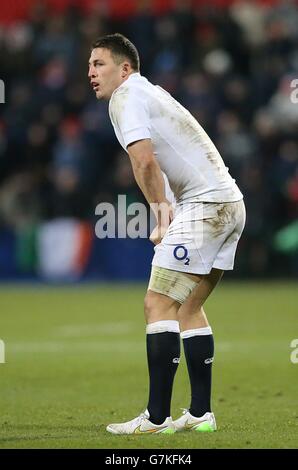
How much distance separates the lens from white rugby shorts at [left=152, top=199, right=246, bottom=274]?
22.2 feet

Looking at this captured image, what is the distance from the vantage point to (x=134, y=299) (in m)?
15.7

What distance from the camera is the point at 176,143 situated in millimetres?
6883

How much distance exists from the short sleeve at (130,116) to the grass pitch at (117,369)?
1680 millimetres

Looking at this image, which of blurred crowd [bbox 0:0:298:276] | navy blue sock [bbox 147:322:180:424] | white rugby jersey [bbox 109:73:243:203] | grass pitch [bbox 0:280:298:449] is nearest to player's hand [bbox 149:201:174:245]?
white rugby jersey [bbox 109:73:243:203]

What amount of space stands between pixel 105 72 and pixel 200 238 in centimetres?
111

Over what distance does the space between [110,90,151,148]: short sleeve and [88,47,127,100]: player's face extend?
15 cm

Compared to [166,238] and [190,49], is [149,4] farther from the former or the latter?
[166,238]

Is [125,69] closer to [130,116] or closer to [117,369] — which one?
[130,116]

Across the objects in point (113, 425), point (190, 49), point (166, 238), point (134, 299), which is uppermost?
point (190, 49)

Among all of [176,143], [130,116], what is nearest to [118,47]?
[130,116]

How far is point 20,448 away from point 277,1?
14.5 m

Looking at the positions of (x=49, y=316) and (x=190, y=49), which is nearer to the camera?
(x=49, y=316)

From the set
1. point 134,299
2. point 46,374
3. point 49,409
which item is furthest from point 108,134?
point 49,409

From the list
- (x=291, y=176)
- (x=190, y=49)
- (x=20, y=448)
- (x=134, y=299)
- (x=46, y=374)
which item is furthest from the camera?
(x=190, y=49)
